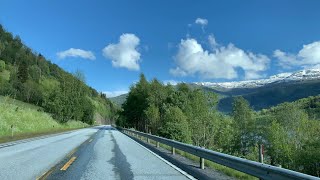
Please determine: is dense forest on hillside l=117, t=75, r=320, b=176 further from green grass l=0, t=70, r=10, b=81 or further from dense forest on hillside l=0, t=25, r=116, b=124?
green grass l=0, t=70, r=10, b=81

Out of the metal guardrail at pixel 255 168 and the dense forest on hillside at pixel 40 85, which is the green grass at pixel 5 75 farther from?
the metal guardrail at pixel 255 168

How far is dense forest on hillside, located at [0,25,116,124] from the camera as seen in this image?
297ft

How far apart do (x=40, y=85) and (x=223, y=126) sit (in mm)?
92720

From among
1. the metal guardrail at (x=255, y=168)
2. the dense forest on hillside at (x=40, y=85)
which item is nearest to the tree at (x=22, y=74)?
the dense forest on hillside at (x=40, y=85)

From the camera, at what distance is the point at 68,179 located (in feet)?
33.8

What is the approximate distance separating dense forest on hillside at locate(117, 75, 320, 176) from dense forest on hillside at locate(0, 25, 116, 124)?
1748cm

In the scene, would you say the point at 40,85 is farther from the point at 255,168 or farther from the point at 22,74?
the point at 255,168

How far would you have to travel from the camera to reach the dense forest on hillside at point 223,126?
59688mm

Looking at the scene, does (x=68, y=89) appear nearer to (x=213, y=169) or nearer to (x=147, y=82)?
(x=147, y=82)

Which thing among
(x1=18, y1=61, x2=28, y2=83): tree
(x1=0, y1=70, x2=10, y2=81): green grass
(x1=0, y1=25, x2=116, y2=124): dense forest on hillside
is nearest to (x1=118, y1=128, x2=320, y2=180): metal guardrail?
(x1=0, y1=25, x2=116, y2=124): dense forest on hillside

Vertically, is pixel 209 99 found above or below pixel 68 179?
above

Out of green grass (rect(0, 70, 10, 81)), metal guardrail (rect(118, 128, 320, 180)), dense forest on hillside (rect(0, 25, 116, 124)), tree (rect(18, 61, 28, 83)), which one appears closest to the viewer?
metal guardrail (rect(118, 128, 320, 180))

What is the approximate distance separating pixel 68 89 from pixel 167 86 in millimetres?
35557

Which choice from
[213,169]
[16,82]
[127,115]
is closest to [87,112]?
Result: [16,82]
